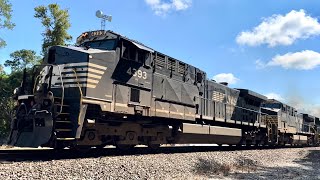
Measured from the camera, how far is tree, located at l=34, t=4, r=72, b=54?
95.1 ft

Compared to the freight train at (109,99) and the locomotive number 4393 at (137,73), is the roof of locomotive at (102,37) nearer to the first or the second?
the freight train at (109,99)

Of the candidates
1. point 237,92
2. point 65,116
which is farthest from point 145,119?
point 237,92

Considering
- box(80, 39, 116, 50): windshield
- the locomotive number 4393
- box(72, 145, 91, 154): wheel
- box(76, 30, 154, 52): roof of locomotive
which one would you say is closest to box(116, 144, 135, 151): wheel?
box(72, 145, 91, 154): wheel

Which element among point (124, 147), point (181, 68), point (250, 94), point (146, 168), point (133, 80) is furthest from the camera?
point (250, 94)

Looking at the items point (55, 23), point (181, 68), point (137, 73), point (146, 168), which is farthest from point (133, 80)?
point (55, 23)

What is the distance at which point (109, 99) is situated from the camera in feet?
30.8

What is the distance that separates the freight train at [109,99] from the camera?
27.7 ft

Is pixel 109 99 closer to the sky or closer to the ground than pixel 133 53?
closer to the ground

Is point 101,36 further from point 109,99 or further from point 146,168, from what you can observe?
point 146,168

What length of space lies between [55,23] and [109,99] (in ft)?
73.4

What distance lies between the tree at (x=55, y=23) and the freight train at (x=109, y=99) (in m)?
18.1

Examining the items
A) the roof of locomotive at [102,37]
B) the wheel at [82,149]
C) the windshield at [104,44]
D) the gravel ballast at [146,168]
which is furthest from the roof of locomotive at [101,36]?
the gravel ballast at [146,168]

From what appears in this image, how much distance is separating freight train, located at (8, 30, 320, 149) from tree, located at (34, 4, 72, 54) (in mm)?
18115

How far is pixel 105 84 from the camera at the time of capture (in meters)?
9.31
